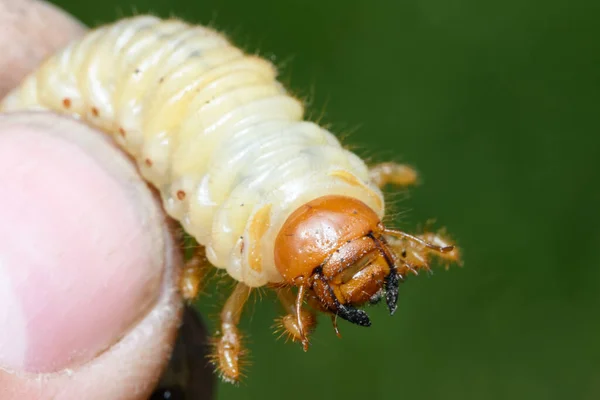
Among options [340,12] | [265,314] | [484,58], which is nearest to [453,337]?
[265,314]

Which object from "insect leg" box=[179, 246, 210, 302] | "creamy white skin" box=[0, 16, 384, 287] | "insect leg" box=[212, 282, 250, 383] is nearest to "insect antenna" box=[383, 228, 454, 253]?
"creamy white skin" box=[0, 16, 384, 287]

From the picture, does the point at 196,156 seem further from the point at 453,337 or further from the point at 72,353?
the point at 453,337

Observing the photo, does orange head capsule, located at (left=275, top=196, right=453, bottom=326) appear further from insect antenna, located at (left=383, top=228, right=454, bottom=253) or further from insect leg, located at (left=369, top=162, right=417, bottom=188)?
insect leg, located at (left=369, top=162, right=417, bottom=188)

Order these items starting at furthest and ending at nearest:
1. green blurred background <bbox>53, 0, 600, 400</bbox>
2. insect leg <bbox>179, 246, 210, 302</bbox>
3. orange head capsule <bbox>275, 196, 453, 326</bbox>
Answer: green blurred background <bbox>53, 0, 600, 400</bbox>
insect leg <bbox>179, 246, 210, 302</bbox>
orange head capsule <bbox>275, 196, 453, 326</bbox>

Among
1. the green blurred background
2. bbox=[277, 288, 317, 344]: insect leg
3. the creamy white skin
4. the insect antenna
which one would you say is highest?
the insect antenna

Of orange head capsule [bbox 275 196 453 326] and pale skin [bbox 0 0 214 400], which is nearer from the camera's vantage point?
orange head capsule [bbox 275 196 453 326]

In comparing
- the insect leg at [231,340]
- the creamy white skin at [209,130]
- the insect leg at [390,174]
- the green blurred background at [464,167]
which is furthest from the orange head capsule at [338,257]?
the green blurred background at [464,167]
